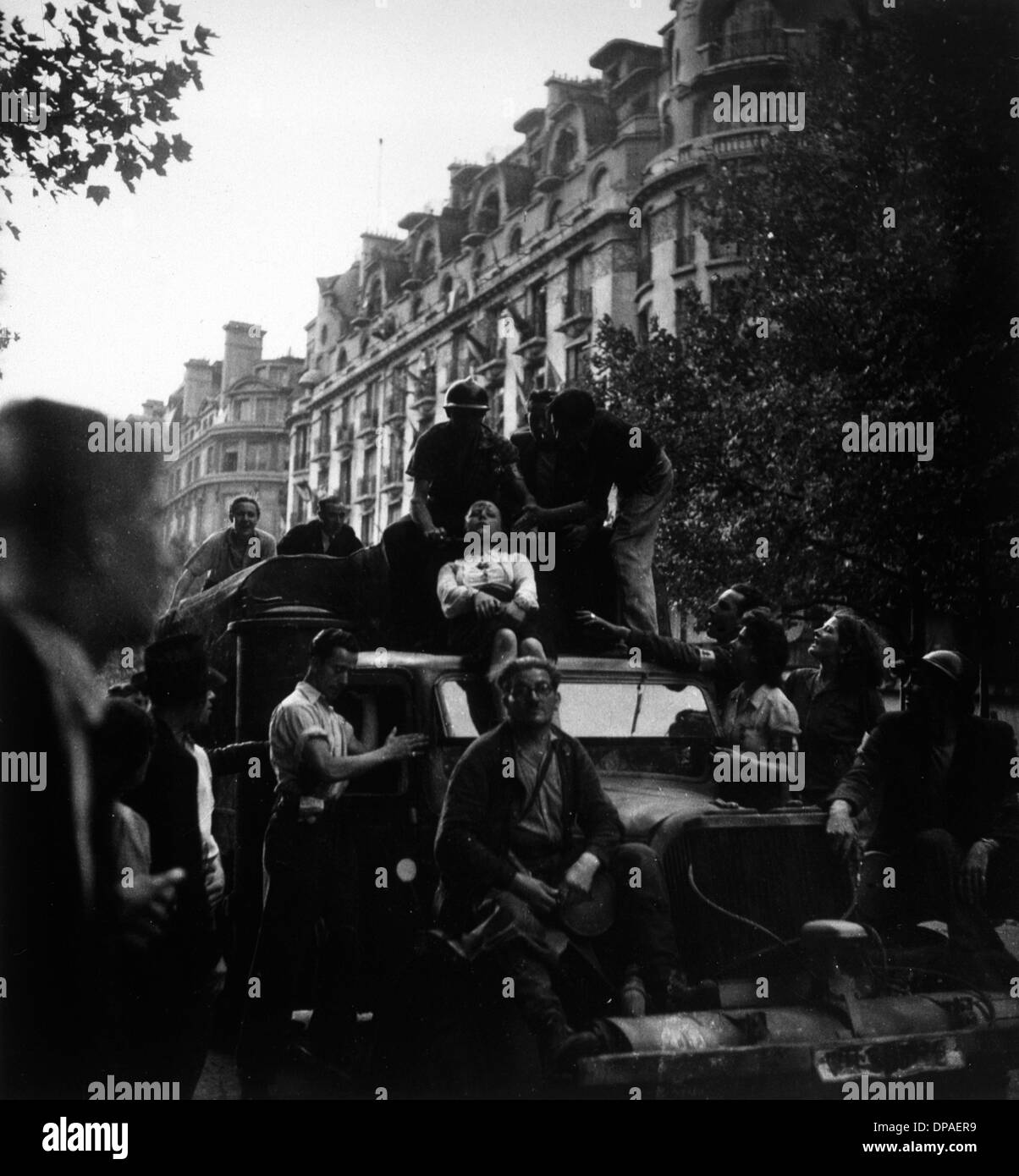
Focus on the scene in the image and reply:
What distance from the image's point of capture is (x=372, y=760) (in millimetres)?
5617

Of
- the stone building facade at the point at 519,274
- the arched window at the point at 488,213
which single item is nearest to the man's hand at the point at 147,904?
the stone building facade at the point at 519,274

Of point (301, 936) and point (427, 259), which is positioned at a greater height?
point (427, 259)

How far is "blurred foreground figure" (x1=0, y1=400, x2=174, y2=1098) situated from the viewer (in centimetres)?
229

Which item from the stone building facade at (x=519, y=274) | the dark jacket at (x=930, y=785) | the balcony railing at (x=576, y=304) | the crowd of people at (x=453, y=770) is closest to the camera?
the crowd of people at (x=453, y=770)

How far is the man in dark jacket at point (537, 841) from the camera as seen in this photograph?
4852 mm

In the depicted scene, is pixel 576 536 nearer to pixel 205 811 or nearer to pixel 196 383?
pixel 205 811

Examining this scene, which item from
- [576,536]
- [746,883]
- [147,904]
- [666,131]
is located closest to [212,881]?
[147,904]

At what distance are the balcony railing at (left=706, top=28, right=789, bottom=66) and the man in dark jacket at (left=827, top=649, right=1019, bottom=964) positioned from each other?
11.3 meters

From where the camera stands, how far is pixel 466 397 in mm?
7176

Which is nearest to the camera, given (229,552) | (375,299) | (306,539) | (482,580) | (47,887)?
(47,887)

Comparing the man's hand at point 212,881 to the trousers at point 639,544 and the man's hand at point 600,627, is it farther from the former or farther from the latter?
the trousers at point 639,544

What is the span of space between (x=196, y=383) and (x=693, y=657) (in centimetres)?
475

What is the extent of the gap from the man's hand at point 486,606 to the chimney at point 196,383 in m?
2.67
